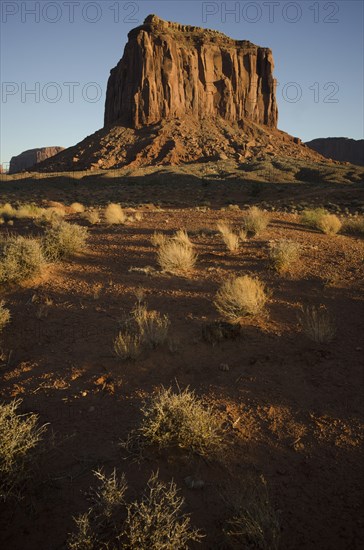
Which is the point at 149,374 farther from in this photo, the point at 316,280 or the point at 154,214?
the point at 154,214

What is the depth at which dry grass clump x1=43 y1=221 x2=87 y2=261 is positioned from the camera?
905 centimetres

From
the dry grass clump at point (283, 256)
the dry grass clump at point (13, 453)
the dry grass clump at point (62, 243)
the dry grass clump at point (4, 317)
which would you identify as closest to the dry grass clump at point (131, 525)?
the dry grass clump at point (13, 453)

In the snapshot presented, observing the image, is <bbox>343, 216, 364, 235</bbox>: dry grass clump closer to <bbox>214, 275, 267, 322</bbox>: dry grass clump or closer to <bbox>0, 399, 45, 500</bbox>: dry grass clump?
<bbox>214, 275, 267, 322</bbox>: dry grass clump

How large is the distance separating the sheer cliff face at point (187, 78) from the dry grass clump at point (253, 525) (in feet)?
266

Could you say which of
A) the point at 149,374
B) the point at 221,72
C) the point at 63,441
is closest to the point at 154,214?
the point at 149,374

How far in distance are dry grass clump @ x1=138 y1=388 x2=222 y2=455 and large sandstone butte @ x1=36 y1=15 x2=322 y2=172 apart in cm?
6145

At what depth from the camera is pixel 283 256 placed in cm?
834

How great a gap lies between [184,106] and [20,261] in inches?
3180

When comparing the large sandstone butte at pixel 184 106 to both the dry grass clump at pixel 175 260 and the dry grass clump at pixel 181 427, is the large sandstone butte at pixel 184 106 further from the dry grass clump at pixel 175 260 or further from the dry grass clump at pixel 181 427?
the dry grass clump at pixel 181 427

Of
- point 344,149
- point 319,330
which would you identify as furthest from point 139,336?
point 344,149

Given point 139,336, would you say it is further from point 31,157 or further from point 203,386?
point 31,157

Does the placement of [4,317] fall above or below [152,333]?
above

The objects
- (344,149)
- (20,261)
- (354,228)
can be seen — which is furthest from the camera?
(344,149)

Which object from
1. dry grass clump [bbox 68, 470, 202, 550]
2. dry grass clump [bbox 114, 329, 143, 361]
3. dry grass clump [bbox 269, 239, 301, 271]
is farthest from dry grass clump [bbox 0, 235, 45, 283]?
dry grass clump [bbox 68, 470, 202, 550]
